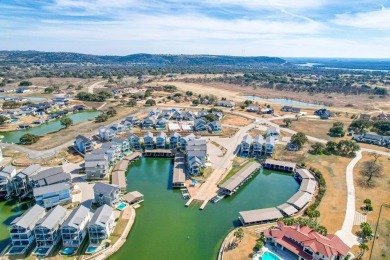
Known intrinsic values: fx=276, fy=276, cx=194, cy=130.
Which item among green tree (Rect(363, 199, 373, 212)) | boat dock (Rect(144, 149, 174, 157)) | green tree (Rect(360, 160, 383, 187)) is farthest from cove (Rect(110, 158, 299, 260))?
green tree (Rect(360, 160, 383, 187))

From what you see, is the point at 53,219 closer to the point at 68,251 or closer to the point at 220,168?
the point at 68,251

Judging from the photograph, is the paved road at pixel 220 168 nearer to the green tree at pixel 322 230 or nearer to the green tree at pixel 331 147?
the green tree at pixel 322 230

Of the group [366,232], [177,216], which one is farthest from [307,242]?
[177,216]

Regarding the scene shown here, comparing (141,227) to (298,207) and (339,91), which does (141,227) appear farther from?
(339,91)

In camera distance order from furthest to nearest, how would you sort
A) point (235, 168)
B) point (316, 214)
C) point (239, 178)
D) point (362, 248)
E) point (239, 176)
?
point (235, 168) < point (239, 176) < point (239, 178) < point (316, 214) < point (362, 248)

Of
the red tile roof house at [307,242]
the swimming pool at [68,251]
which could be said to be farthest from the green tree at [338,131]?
the swimming pool at [68,251]
